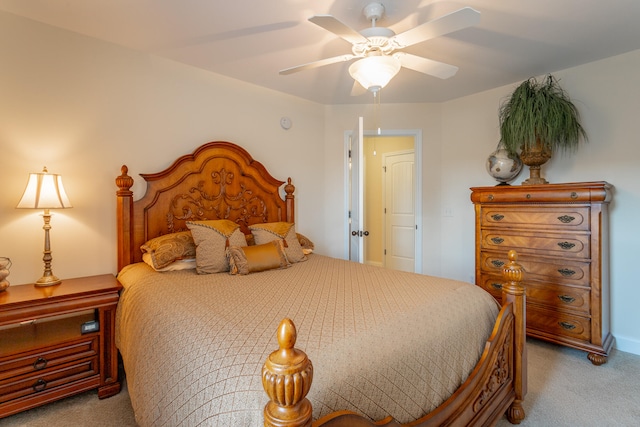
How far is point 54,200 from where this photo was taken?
77.4 inches

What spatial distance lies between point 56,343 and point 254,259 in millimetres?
1250

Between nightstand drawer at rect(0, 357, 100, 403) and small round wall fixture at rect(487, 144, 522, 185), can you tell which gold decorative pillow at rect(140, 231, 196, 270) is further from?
small round wall fixture at rect(487, 144, 522, 185)

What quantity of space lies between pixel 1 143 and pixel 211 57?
5.16 feet

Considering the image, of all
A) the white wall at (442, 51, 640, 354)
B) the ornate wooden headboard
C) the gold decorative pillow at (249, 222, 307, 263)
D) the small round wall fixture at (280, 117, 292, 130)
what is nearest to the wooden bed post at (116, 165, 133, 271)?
the ornate wooden headboard

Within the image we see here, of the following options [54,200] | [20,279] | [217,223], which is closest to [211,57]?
[217,223]

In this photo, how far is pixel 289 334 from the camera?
0.68 m

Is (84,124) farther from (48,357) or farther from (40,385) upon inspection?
(40,385)

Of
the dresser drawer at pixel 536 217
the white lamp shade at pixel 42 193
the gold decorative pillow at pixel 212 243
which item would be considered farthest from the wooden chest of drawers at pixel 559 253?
the white lamp shade at pixel 42 193

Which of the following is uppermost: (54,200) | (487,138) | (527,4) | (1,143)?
(527,4)

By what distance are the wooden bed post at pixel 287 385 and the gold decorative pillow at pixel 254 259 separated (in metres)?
1.55

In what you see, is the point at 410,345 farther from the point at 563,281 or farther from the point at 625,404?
the point at 563,281

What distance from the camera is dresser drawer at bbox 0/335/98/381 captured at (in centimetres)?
168

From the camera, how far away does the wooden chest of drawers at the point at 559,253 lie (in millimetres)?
2316

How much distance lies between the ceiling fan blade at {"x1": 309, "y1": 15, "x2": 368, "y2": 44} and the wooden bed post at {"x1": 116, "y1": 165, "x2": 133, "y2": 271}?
1.83m
